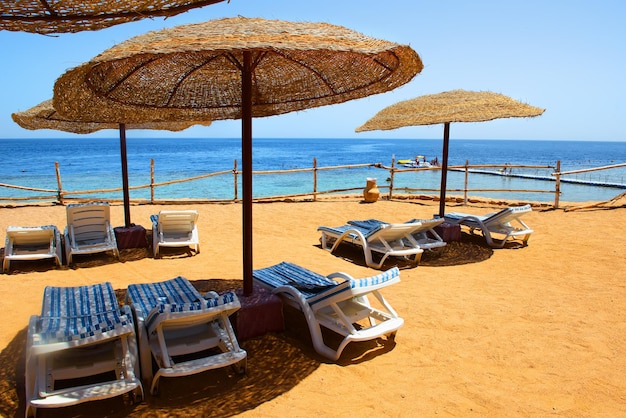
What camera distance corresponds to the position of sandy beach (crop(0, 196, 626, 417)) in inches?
100

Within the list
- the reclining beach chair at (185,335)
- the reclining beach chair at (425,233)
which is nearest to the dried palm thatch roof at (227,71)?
the reclining beach chair at (185,335)

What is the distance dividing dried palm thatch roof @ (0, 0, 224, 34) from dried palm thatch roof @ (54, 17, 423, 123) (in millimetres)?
168

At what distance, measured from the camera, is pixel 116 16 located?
2580 millimetres

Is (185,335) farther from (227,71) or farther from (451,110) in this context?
(451,110)

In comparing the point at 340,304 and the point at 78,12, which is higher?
the point at 78,12

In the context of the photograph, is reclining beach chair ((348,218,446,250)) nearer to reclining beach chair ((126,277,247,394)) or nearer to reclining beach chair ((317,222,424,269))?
reclining beach chair ((317,222,424,269))

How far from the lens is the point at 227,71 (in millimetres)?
4250

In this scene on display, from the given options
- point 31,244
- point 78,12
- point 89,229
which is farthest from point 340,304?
point 31,244

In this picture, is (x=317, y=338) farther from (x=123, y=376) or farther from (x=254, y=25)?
(x=254, y=25)

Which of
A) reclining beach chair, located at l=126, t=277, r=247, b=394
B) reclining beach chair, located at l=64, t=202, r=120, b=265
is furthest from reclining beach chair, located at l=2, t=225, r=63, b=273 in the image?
reclining beach chair, located at l=126, t=277, r=247, b=394

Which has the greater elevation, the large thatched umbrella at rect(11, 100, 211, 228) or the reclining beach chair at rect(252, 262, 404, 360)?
the large thatched umbrella at rect(11, 100, 211, 228)

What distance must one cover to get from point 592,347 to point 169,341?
3.06 m

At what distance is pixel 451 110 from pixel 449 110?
0.10 ft

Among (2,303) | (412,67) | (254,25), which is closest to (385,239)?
(412,67)
